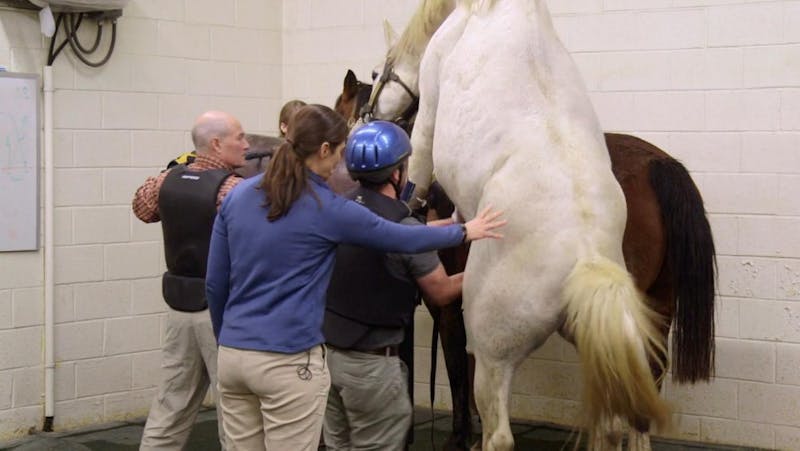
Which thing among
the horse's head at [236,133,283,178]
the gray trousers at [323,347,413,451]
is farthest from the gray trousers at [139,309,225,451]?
the horse's head at [236,133,283,178]

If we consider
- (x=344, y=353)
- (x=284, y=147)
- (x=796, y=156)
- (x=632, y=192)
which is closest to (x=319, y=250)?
(x=284, y=147)

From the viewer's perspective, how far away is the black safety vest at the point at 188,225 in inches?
169

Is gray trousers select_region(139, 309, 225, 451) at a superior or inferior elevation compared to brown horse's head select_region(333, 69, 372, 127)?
inferior

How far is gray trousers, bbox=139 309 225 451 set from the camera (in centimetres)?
440

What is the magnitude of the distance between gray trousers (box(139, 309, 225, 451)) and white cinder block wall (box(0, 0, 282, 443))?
1.69 meters

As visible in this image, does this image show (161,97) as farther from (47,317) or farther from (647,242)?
(647,242)

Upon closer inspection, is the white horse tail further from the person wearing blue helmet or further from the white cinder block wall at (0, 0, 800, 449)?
the white cinder block wall at (0, 0, 800, 449)

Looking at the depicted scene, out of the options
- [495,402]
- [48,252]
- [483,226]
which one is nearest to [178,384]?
[495,402]

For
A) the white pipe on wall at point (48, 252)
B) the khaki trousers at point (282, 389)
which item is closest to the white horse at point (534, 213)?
the khaki trousers at point (282, 389)

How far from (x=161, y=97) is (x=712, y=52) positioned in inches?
122

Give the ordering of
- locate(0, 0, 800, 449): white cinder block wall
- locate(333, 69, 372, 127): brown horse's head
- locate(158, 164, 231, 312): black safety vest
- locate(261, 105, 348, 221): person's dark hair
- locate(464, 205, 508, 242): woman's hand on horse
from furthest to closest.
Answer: locate(333, 69, 372, 127): brown horse's head, locate(0, 0, 800, 449): white cinder block wall, locate(158, 164, 231, 312): black safety vest, locate(464, 205, 508, 242): woman's hand on horse, locate(261, 105, 348, 221): person's dark hair

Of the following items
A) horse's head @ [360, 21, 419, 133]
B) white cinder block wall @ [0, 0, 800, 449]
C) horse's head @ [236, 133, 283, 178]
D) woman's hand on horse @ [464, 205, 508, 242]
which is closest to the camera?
woman's hand on horse @ [464, 205, 508, 242]

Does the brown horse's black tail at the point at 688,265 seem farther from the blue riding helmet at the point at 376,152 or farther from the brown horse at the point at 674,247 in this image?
the blue riding helmet at the point at 376,152

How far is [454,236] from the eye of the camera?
11.3 ft
